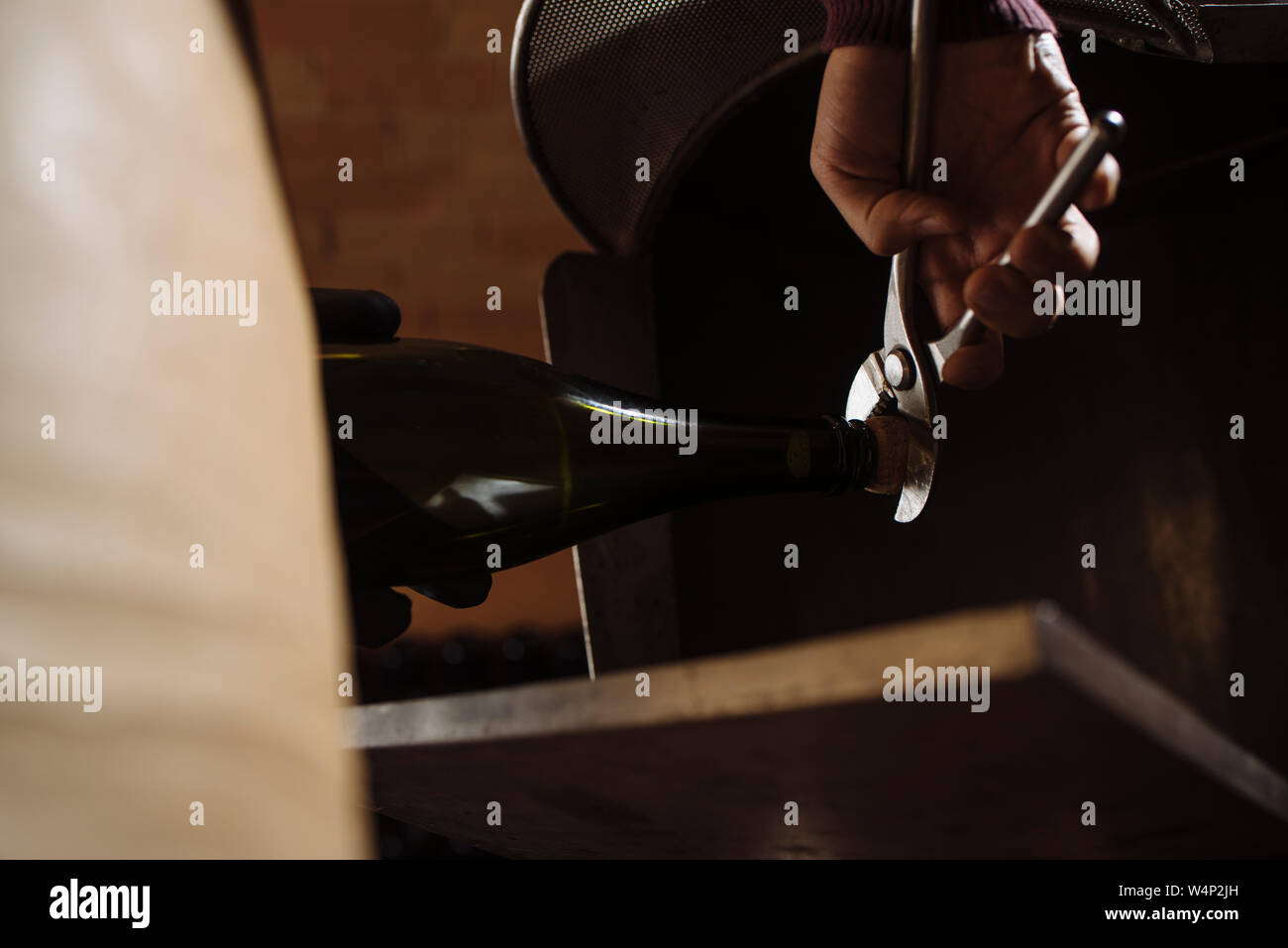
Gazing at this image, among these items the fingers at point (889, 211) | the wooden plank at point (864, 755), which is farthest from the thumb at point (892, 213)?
Result: the wooden plank at point (864, 755)

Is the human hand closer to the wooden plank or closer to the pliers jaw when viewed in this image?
the pliers jaw

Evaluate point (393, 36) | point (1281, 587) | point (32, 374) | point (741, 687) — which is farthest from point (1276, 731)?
point (393, 36)

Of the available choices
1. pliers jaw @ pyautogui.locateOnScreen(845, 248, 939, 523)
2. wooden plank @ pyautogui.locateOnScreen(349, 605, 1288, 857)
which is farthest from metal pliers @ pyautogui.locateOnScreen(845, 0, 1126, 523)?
wooden plank @ pyautogui.locateOnScreen(349, 605, 1288, 857)

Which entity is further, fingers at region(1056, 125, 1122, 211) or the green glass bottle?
the green glass bottle

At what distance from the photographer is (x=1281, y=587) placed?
0.52 m

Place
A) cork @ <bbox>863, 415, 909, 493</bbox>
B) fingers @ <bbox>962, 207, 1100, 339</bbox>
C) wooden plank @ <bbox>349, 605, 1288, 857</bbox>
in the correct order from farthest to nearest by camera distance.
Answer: cork @ <bbox>863, 415, 909, 493</bbox>
fingers @ <bbox>962, 207, 1100, 339</bbox>
wooden plank @ <bbox>349, 605, 1288, 857</bbox>

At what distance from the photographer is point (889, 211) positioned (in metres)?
0.41

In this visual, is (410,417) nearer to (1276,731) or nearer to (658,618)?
(658,618)

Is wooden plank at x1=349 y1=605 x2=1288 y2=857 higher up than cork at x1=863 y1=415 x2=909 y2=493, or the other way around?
cork at x1=863 y1=415 x2=909 y2=493

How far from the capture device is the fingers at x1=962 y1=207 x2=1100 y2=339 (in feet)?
1.00

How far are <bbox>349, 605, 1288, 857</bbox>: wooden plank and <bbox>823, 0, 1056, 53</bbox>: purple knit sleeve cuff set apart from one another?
35 cm

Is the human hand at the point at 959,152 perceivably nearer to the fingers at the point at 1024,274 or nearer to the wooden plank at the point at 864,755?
the fingers at the point at 1024,274

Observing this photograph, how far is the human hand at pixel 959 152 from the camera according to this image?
15.5 inches

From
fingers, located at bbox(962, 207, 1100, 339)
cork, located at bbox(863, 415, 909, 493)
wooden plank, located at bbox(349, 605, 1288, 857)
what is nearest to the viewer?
wooden plank, located at bbox(349, 605, 1288, 857)
